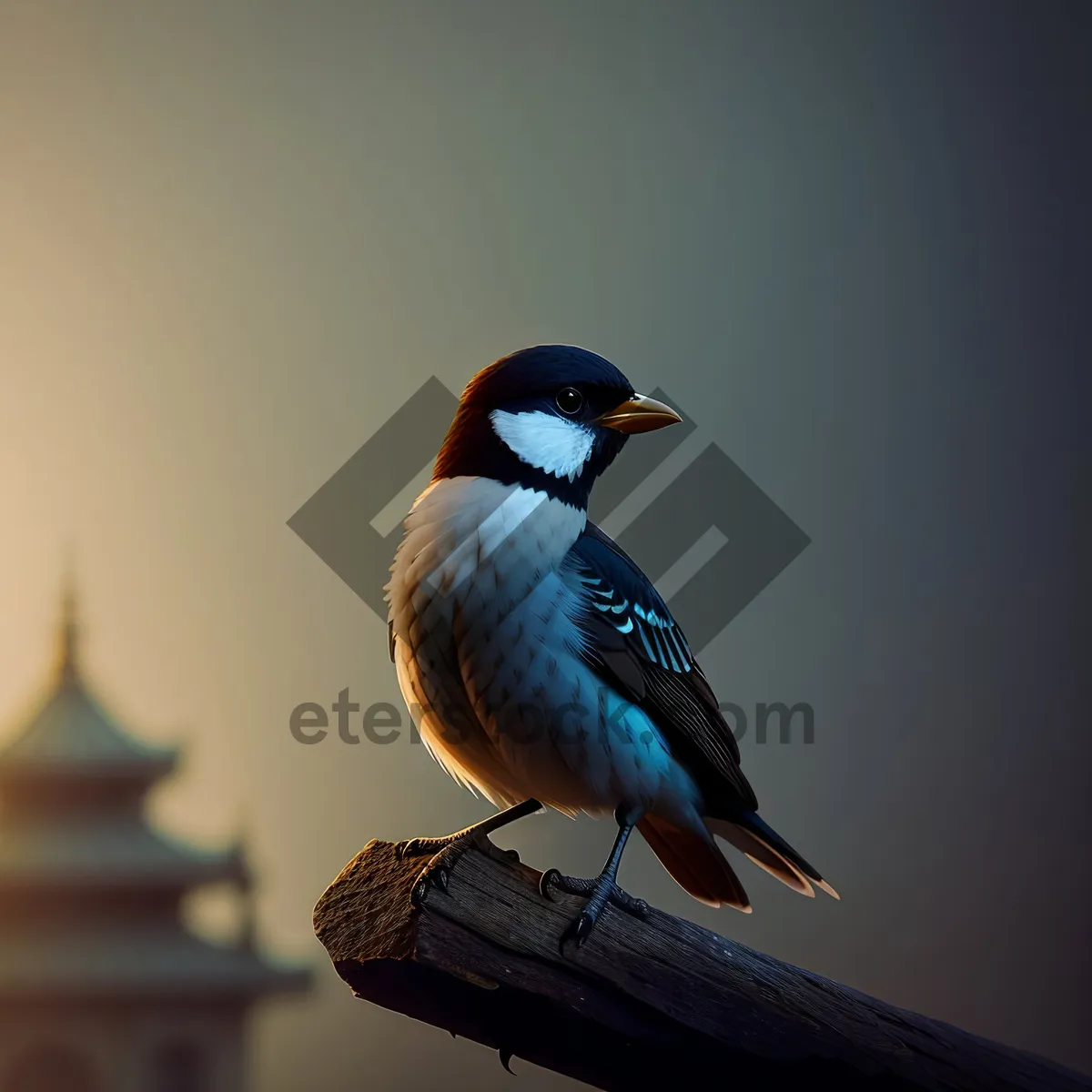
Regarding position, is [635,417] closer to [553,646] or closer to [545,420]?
[545,420]

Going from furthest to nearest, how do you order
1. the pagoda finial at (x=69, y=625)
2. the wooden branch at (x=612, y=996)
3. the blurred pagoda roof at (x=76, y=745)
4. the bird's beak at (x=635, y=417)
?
the blurred pagoda roof at (x=76, y=745)
the pagoda finial at (x=69, y=625)
the bird's beak at (x=635, y=417)
the wooden branch at (x=612, y=996)

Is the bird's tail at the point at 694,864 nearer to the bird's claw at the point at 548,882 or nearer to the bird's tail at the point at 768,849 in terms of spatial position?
the bird's tail at the point at 768,849

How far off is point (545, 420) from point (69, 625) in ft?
7.34

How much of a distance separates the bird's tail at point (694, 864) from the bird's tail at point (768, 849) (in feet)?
0.12

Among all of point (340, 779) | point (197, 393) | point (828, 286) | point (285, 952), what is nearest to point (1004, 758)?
point (828, 286)

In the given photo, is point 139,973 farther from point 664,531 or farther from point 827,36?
point 827,36

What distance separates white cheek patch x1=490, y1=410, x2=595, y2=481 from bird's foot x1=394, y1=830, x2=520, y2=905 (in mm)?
396

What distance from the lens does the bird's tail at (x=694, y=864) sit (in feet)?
4.48

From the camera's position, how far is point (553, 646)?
1.20 metres

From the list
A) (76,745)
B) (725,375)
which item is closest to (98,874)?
(76,745)

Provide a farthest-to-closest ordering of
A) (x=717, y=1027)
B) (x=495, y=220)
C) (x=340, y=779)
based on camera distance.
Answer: (x=495, y=220) < (x=340, y=779) < (x=717, y=1027)

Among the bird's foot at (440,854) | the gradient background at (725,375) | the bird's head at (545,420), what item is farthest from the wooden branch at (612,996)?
the gradient background at (725,375)

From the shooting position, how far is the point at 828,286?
3.58m

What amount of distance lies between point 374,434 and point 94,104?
1205 mm
